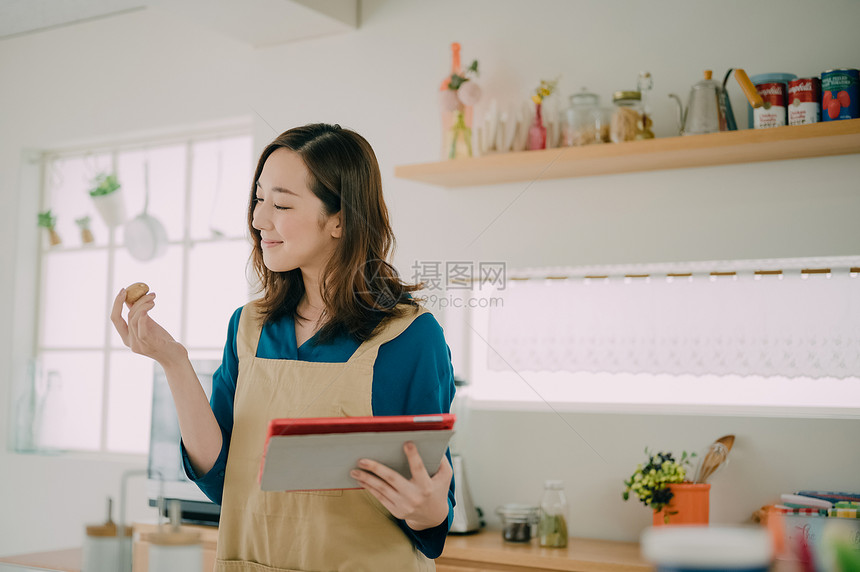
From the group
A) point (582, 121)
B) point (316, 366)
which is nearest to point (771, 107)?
point (582, 121)

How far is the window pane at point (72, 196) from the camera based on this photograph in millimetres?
3941

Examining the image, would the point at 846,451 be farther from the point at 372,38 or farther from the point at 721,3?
the point at 372,38

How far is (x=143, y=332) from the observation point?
1.18 metres

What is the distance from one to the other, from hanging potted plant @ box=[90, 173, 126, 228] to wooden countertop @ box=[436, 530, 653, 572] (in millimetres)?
2254

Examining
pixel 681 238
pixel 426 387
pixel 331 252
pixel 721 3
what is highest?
pixel 721 3

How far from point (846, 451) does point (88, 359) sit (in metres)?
3.24

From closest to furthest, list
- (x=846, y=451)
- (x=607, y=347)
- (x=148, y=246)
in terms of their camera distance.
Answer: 1. (x=846, y=451)
2. (x=607, y=347)
3. (x=148, y=246)

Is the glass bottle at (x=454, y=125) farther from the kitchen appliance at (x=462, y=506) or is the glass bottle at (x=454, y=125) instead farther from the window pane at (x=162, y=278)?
the window pane at (x=162, y=278)

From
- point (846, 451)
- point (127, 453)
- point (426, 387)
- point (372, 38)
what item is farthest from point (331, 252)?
point (127, 453)

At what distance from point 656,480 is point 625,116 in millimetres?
1048

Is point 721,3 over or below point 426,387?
over

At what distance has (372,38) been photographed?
10.1ft

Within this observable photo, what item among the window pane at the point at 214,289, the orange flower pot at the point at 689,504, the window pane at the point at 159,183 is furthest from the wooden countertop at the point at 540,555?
the window pane at the point at 159,183

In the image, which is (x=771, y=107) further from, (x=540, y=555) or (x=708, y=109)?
(x=540, y=555)
